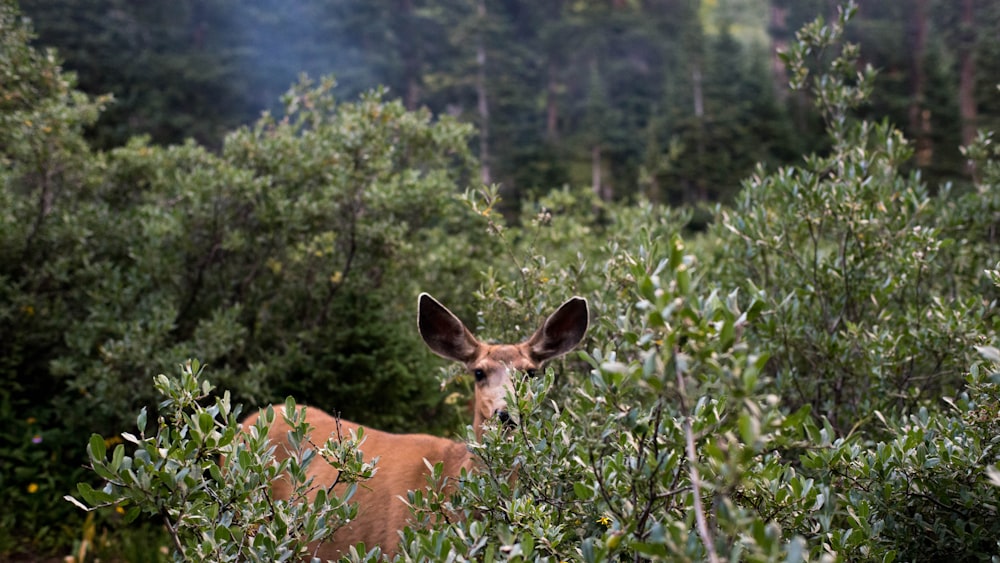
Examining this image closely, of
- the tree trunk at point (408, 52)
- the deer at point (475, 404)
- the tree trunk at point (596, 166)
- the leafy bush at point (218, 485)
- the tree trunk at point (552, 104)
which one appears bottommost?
the tree trunk at point (596, 166)

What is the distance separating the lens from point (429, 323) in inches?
173

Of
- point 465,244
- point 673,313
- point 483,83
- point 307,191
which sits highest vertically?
point 673,313

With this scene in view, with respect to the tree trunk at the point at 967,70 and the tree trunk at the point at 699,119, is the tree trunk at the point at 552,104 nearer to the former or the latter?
the tree trunk at the point at 699,119

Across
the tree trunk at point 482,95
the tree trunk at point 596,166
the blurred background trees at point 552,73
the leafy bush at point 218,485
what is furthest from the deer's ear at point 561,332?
the tree trunk at point 596,166

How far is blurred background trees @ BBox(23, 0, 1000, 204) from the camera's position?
25.8 metres

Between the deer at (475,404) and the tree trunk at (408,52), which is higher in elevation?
the deer at (475,404)

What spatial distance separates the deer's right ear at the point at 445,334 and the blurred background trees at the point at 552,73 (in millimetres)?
19750

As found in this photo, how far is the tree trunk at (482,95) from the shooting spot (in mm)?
32834

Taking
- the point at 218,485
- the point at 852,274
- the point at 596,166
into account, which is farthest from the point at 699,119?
the point at 218,485

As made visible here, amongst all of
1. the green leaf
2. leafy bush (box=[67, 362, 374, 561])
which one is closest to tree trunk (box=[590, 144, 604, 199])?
leafy bush (box=[67, 362, 374, 561])

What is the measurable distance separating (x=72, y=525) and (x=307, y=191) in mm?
3901

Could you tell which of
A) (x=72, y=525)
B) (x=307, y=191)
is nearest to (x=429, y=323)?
(x=307, y=191)

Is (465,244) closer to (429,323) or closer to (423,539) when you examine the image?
(429,323)

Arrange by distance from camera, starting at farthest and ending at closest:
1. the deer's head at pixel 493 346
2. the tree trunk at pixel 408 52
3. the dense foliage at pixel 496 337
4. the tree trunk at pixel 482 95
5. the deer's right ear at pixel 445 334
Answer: the tree trunk at pixel 408 52
the tree trunk at pixel 482 95
the deer's right ear at pixel 445 334
the deer's head at pixel 493 346
the dense foliage at pixel 496 337
